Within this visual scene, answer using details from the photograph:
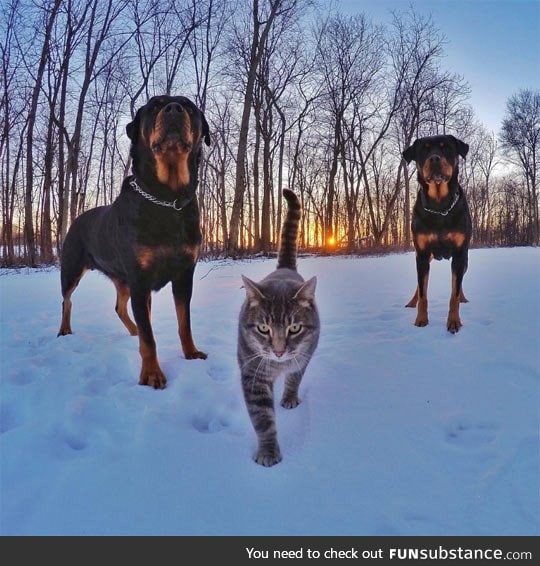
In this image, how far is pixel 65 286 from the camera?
12.6 ft

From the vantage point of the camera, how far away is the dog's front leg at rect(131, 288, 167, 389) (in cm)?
269

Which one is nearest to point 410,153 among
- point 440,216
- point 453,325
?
point 440,216

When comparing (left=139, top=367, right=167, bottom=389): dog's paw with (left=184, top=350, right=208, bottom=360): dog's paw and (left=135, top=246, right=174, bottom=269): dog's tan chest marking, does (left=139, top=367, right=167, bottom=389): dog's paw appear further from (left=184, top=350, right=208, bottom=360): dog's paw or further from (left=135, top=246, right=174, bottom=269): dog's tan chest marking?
(left=135, top=246, right=174, bottom=269): dog's tan chest marking

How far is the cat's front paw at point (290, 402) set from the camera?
8.39ft

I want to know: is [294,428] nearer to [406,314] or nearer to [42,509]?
[42,509]

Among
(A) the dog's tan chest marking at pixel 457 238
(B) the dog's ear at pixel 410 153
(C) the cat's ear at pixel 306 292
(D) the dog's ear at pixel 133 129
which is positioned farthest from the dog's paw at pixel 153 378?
(B) the dog's ear at pixel 410 153

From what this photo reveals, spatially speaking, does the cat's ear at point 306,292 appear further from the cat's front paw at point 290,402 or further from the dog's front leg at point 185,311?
the dog's front leg at point 185,311

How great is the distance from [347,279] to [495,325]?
154 inches

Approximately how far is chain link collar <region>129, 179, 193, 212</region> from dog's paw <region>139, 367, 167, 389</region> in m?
1.24

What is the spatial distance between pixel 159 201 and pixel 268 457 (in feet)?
6.54

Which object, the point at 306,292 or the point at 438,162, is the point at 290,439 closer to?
the point at 306,292

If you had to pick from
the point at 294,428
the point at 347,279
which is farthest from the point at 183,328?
the point at 347,279

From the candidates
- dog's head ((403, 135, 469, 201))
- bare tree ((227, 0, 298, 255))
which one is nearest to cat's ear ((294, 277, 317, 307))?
dog's head ((403, 135, 469, 201))
